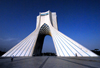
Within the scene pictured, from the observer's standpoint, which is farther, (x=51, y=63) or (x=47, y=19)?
(x=47, y=19)

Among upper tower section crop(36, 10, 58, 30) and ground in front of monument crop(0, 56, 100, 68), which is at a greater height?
upper tower section crop(36, 10, 58, 30)

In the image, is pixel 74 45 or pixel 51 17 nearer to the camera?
pixel 74 45

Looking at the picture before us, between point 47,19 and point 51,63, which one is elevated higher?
point 47,19

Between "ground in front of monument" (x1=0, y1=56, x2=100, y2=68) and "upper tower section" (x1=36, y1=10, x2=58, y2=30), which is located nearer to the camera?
"ground in front of monument" (x1=0, y1=56, x2=100, y2=68)

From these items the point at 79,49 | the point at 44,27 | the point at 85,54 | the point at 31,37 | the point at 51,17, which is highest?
the point at 51,17

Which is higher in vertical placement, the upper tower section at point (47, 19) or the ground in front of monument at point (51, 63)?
the upper tower section at point (47, 19)

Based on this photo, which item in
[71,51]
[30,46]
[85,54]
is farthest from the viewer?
[30,46]

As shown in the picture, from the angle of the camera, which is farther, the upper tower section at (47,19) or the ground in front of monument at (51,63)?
the upper tower section at (47,19)

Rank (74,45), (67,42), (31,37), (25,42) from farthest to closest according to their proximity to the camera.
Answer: (31,37)
(25,42)
(67,42)
(74,45)

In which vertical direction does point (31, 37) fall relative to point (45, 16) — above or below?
below

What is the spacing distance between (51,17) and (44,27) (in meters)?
4.42

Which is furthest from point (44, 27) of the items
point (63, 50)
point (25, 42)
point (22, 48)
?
point (63, 50)

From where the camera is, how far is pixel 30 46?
555 inches

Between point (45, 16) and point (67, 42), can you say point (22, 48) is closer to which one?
point (67, 42)
